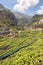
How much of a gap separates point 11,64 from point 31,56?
12434mm

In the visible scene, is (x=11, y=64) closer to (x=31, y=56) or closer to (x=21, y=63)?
(x=21, y=63)

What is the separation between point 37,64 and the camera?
5803cm

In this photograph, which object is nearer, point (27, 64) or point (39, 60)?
point (27, 64)

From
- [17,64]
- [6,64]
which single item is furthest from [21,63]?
[6,64]

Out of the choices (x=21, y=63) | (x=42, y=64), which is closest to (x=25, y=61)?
(x=21, y=63)

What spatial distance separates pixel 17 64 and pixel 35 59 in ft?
27.8

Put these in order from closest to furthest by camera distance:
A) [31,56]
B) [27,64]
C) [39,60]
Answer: [27,64], [39,60], [31,56]

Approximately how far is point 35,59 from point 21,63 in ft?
23.8

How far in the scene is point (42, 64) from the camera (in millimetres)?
57656

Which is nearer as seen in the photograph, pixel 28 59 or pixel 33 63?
pixel 33 63

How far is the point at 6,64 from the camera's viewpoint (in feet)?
193

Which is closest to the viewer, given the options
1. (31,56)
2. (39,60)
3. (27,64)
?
(27,64)

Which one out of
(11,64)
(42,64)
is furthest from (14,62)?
(42,64)

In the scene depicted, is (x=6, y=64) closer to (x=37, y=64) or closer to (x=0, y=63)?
(x=0, y=63)
